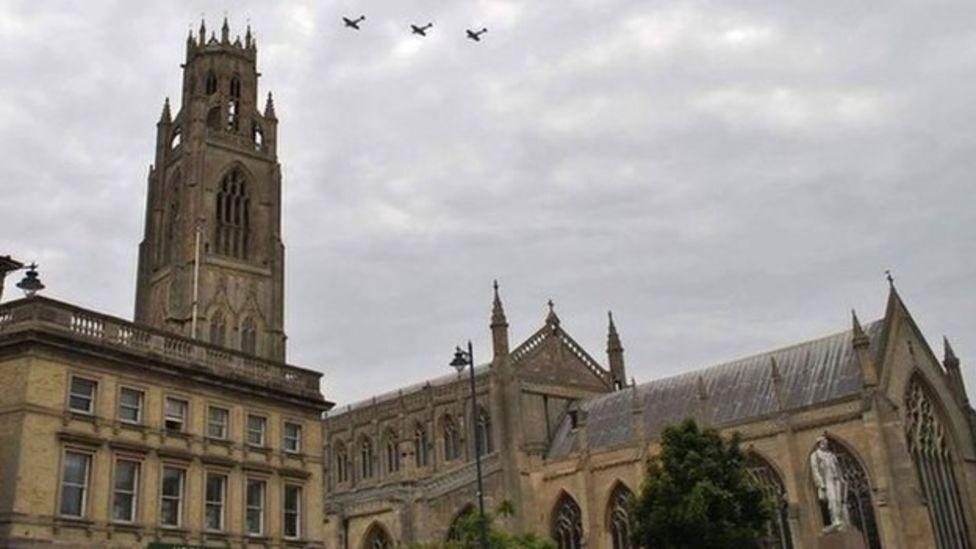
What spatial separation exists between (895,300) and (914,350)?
301 centimetres

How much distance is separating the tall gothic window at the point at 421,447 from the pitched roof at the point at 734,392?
35.5 feet

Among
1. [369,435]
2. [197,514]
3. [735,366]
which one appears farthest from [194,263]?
[197,514]

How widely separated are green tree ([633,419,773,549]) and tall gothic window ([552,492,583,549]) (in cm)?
1934

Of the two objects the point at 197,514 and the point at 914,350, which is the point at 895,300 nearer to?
the point at 914,350

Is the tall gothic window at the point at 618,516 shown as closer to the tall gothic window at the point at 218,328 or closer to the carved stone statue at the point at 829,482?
the carved stone statue at the point at 829,482

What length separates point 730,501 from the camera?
41.6 metres

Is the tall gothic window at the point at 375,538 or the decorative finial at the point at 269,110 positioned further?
the decorative finial at the point at 269,110

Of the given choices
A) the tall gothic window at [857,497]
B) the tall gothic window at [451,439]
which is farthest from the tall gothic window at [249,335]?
the tall gothic window at [857,497]

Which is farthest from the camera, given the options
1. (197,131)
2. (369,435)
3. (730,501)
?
(197,131)

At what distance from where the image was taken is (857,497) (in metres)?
Answer: 51.5

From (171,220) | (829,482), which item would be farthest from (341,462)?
(829,482)

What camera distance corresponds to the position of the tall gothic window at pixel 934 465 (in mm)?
52688

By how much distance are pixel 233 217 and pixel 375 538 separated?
36892 millimetres

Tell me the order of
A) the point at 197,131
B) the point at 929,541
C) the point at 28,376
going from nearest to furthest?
1. the point at 28,376
2. the point at 929,541
3. the point at 197,131
